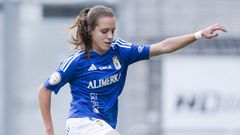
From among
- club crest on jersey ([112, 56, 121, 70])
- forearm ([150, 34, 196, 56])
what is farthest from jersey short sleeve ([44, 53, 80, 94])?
forearm ([150, 34, 196, 56])

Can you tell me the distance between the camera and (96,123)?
25.0 ft

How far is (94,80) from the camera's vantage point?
767cm

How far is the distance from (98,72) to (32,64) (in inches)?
228

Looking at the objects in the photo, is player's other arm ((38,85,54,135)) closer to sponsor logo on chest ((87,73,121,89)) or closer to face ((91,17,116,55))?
sponsor logo on chest ((87,73,121,89))

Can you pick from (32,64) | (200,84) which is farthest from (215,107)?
(32,64)

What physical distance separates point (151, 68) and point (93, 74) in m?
5.46

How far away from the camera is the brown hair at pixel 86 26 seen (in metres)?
7.64

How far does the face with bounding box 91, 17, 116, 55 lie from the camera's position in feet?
24.8

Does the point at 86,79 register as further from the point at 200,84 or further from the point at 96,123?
→ the point at 200,84

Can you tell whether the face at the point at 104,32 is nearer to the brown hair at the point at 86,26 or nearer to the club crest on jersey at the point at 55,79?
the brown hair at the point at 86,26

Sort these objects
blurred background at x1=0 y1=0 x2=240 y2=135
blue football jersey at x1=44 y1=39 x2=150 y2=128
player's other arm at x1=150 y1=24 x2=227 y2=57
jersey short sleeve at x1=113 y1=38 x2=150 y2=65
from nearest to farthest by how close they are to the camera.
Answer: player's other arm at x1=150 y1=24 x2=227 y2=57 → blue football jersey at x1=44 y1=39 x2=150 y2=128 → jersey short sleeve at x1=113 y1=38 x2=150 y2=65 → blurred background at x1=0 y1=0 x2=240 y2=135

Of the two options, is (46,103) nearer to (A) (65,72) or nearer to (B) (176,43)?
(A) (65,72)

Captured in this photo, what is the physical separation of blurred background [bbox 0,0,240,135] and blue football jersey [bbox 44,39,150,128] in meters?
4.95

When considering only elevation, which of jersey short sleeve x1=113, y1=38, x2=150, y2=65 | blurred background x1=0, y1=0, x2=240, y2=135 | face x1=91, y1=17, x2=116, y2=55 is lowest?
blurred background x1=0, y1=0, x2=240, y2=135
